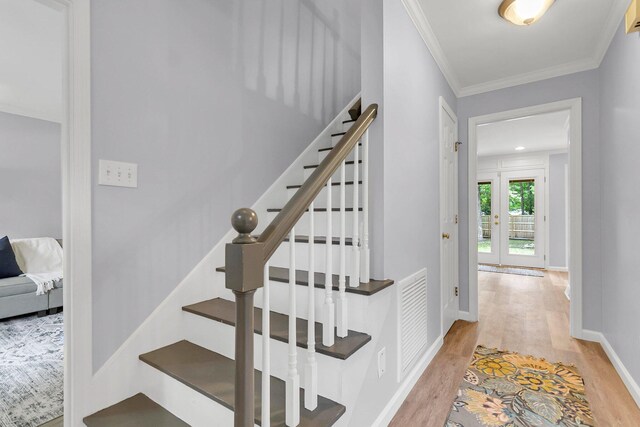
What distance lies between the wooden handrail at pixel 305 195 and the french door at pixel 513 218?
6.49m

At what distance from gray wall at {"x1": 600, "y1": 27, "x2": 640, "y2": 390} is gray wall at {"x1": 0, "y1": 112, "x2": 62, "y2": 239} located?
5.97 m

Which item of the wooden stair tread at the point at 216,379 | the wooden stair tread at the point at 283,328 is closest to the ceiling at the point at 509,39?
the wooden stair tread at the point at 283,328

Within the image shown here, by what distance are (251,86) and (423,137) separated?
1.27m

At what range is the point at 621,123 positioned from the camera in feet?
7.02

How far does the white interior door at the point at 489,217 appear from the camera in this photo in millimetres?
6953

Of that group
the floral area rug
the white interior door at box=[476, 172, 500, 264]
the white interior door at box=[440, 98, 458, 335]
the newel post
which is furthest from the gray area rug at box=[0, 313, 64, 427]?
the white interior door at box=[476, 172, 500, 264]

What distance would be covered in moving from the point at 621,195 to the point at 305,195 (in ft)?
7.72

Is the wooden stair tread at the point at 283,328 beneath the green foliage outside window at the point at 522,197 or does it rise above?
beneath

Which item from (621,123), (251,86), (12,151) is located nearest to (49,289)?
(12,151)

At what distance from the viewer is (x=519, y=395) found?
6.39 feet

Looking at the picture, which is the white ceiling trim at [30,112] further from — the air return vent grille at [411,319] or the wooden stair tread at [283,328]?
the air return vent grille at [411,319]

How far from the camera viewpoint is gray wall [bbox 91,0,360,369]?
1.49 meters

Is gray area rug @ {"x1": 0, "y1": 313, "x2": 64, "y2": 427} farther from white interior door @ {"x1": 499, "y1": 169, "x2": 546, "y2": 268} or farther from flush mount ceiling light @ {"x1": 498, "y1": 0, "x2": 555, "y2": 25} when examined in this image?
white interior door @ {"x1": 499, "y1": 169, "x2": 546, "y2": 268}

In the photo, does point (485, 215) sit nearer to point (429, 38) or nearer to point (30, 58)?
point (429, 38)
